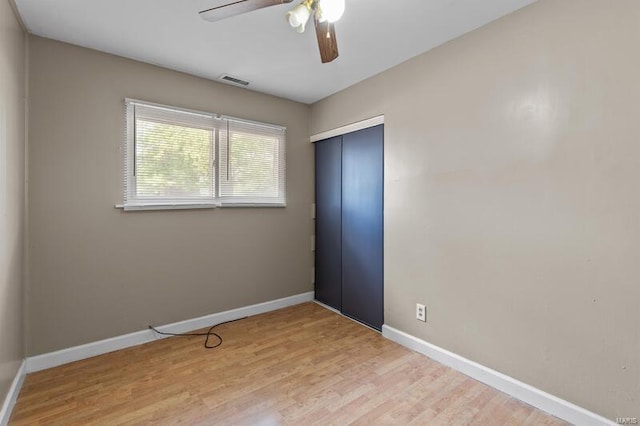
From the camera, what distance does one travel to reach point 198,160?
2.77m

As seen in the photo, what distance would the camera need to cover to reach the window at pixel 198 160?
2469mm

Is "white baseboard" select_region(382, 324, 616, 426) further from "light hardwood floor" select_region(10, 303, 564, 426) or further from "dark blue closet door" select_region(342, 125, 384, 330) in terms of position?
"dark blue closet door" select_region(342, 125, 384, 330)

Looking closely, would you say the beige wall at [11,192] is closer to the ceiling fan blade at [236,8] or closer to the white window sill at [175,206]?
the white window sill at [175,206]

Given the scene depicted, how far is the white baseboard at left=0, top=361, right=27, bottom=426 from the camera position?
158 cm

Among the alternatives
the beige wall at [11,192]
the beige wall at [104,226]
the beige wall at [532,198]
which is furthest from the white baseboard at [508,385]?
the beige wall at [11,192]

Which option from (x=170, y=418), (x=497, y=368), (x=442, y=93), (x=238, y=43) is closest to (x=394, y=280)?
(x=497, y=368)

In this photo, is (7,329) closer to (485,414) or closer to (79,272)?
(79,272)

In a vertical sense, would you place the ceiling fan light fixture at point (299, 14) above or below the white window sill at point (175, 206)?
above

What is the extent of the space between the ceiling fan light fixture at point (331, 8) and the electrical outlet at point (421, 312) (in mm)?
2076

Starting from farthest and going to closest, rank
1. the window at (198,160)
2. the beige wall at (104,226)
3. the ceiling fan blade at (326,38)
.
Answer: the window at (198,160) < the beige wall at (104,226) < the ceiling fan blade at (326,38)

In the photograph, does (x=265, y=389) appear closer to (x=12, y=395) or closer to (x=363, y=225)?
(x=12, y=395)

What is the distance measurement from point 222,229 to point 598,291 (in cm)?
282

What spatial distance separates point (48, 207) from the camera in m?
2.13

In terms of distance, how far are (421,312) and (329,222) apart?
141cm
